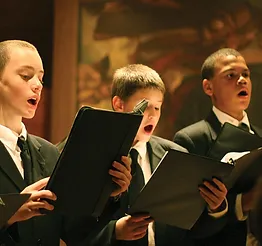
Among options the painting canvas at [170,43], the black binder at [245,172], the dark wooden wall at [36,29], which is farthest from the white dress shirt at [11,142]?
the dark wooden wall at [36,29]

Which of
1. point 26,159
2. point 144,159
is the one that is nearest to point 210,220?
point 144,159

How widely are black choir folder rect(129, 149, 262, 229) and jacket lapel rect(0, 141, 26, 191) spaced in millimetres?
328

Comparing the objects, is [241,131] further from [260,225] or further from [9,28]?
[9,28]

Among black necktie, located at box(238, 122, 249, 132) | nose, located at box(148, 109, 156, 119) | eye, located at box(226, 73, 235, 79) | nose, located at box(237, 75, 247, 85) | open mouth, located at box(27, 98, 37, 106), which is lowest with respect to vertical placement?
black necktie, located at box(238, 122, 249, 132)

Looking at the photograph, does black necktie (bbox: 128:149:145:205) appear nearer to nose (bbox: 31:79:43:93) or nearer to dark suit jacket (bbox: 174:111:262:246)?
dark suit jacket (bbox: 174:111:262:246)

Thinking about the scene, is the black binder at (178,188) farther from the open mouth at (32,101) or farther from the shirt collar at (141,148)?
the open mouth at (32,101)

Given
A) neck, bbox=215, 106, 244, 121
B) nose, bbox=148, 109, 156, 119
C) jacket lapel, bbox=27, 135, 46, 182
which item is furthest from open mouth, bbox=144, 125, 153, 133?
neck, bbox=215, 106, 244, 121

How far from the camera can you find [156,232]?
1.97m

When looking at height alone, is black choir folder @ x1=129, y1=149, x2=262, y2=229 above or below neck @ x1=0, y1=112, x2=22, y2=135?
below

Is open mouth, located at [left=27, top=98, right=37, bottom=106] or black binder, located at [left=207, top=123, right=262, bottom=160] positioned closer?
open mouth, located at [left=27, top=98, right=37, bottom=106]

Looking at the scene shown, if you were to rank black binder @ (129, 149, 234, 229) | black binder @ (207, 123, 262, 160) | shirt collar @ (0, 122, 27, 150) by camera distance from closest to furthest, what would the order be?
black binder @ (129, 149, 234, 229) < shirt collar @ (0, 122, 27, 150) < black binder @ (207, 123, 262, 160)

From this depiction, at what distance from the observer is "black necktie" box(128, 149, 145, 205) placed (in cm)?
195

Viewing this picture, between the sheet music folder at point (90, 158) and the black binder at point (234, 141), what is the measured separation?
0.47m

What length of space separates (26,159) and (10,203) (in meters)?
0.31
